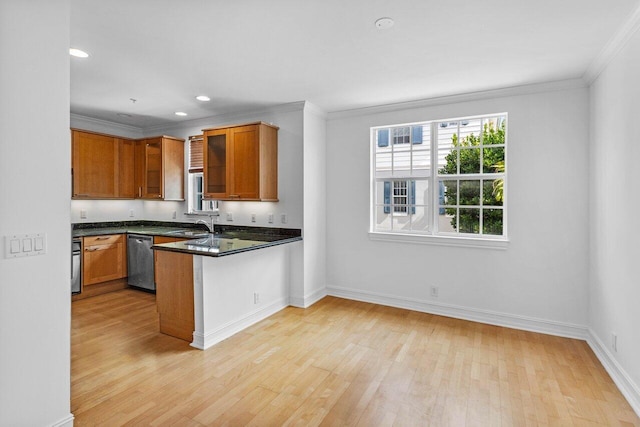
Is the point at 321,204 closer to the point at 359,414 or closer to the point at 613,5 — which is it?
the point at 359,414

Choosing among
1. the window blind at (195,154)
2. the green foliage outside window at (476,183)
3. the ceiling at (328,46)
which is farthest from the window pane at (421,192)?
the window blind at (195,154)

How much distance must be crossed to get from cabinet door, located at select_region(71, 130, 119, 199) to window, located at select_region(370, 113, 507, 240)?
397 cm

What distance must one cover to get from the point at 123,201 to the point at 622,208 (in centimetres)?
640

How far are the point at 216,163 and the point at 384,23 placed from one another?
2.94 m

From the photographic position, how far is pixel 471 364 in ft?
9.12

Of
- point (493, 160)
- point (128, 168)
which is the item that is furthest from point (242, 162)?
point (493, 160)

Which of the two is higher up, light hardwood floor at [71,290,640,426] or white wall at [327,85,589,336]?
white wall at [327,85,589,336]

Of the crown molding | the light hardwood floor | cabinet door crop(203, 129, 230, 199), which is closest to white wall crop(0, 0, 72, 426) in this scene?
the light hardwood floor

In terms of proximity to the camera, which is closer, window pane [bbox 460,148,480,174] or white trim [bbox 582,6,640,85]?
white trim [bbox 582,6,640,85]

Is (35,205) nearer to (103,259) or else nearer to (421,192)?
(103,259)

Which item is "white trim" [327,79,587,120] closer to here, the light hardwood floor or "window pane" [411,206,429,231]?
"window pane" [411,206,429,231]

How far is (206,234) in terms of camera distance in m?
4.46

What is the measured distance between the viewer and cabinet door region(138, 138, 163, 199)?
5.09 meters

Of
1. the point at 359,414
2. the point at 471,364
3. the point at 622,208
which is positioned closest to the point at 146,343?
the point at 359,414
